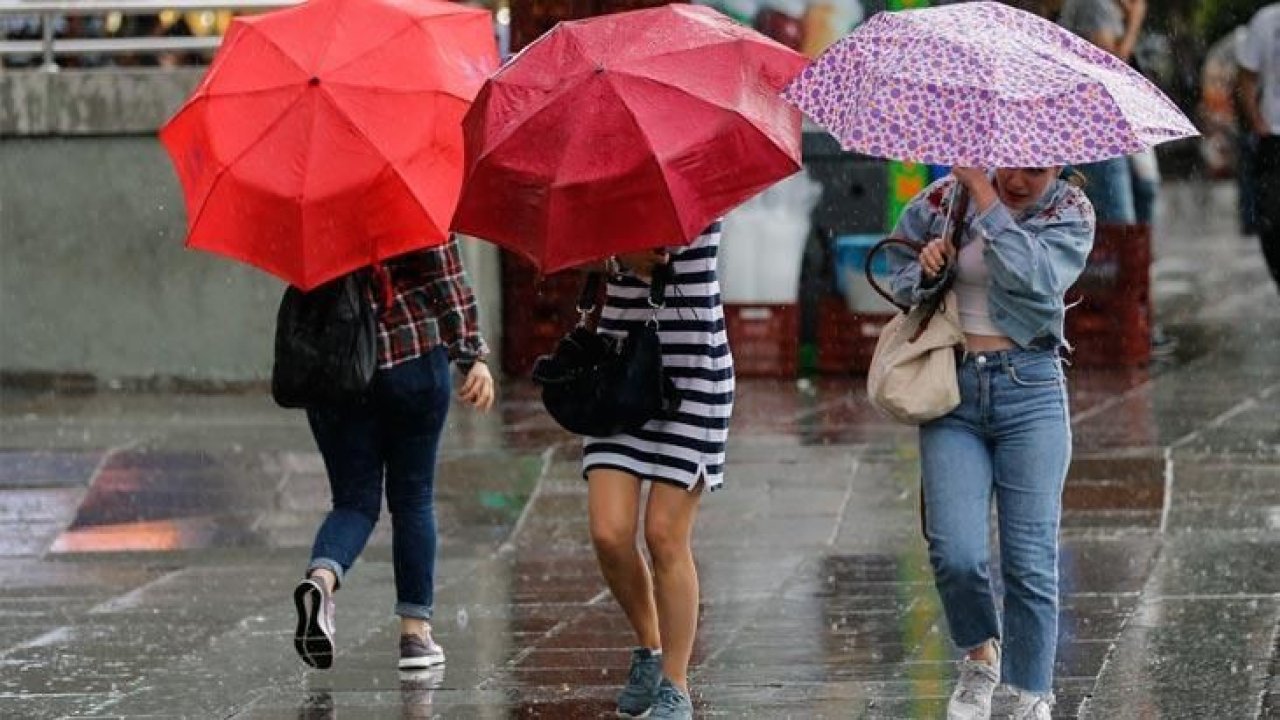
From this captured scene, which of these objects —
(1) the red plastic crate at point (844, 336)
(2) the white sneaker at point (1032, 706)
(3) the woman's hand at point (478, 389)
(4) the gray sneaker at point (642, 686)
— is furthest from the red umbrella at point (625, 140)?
(1) the red plastic crate at point (844, 336)

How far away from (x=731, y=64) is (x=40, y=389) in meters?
8.75

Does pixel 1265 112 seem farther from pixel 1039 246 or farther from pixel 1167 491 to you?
pixel 1039 246

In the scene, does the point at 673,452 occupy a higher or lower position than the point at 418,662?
higher

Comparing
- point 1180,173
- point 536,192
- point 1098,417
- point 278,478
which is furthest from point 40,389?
point 1180,173

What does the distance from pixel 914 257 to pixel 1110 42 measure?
841cm

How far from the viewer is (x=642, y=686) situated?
22.9 ft

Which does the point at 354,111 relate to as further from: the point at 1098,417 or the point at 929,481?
the point at 1098,417

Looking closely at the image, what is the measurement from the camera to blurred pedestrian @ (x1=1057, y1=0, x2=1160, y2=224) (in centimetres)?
1419

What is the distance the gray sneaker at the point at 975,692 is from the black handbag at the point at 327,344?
205cm

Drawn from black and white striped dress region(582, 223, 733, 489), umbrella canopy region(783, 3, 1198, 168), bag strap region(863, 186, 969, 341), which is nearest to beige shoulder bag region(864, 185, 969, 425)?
bag strap region(863, 186, 969, 341)

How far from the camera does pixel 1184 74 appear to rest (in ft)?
84.8

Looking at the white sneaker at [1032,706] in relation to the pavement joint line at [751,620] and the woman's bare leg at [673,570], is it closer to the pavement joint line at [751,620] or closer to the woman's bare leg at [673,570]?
the woman's bare leg at [673,570]

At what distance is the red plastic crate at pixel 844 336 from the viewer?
14.1 meters

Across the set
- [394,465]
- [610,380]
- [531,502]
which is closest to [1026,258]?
[610,380]
